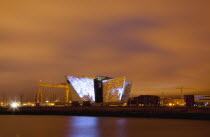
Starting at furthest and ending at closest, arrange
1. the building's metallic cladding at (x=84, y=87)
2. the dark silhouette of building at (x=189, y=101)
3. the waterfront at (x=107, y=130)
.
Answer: the building's metallic cladding at (x=84, y=87), the dark silhouette of building at (x=189, y=101), the waterfront at (x=107, y=130)

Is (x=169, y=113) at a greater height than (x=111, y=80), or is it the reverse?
(x=111, y=80)

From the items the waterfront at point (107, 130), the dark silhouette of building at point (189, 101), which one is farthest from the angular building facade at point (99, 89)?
the waterfront at point (107, 130)

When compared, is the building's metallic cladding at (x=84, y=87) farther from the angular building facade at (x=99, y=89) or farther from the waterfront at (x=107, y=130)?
the waterfront at (x=107, y=130)

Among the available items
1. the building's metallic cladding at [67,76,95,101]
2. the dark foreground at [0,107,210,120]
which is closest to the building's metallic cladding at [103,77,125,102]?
the building's metallic cladding at [67,76,95,101]

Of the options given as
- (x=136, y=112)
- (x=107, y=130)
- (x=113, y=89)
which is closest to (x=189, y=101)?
(x=113, y=89)

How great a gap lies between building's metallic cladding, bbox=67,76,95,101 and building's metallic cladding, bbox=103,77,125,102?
11.0 ft

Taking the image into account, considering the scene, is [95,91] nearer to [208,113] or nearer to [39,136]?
[208,113]

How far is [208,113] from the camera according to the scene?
114 ft

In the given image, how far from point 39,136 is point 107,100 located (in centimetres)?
5088

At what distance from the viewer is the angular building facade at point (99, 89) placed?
6781cm

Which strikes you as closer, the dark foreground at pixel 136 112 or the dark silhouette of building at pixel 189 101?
the dark foreground at pixel 136 112

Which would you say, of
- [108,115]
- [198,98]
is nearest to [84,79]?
[108,115]

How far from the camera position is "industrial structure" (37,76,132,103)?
67750 mm

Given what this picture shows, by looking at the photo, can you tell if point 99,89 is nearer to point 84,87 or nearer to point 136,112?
point 84,87
